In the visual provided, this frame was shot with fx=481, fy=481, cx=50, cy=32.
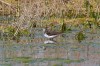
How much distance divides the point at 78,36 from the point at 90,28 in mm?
2514

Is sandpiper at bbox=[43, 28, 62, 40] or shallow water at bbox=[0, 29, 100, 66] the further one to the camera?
sandpiper at bbox=[43, 28, 62, 40]

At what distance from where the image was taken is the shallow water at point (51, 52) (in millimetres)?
10578

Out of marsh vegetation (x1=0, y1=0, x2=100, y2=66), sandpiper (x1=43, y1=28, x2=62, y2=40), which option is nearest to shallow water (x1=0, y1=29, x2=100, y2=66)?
marsh vegetation (x1=0, y1=0, x2=100, y2=66)

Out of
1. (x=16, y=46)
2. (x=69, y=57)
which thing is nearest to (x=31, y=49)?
(x=16, y=46)

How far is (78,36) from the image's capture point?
14.1 metres

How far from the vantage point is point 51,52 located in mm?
11859

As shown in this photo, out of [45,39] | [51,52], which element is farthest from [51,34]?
[51,52]

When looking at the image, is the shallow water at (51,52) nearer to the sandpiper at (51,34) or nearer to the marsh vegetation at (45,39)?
the marsh vegetation at (45,39)

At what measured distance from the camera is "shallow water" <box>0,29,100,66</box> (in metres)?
10.6

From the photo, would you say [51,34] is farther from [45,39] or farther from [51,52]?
[51,52]

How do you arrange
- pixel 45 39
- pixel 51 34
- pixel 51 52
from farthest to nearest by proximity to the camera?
pixel 45 39
pixel 51 34
pixel 51 52

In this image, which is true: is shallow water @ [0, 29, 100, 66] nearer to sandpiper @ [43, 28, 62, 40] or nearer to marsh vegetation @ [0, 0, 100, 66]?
marsh vegetation @ [0, 0, 100, 66]

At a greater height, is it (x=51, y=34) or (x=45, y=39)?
(x=51, y=34)

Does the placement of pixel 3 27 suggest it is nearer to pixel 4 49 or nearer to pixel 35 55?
pixel 4 49
